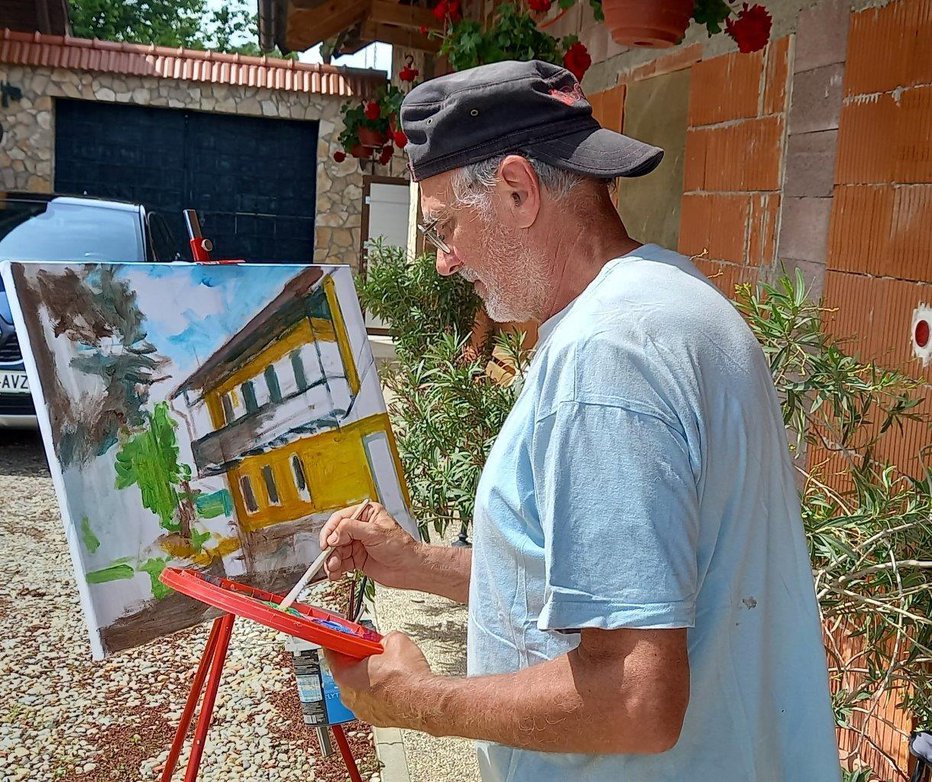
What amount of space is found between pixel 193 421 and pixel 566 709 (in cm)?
177

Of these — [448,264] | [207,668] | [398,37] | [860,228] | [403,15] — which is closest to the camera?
[448,264]

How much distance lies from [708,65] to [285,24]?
6.36m

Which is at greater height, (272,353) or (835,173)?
(835,173)

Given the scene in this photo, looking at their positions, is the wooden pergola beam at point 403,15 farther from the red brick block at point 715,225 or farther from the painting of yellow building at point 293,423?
the painting of yellow building at point 293,423

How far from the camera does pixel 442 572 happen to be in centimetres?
175

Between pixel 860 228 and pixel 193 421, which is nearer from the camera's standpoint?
pixel 193 421

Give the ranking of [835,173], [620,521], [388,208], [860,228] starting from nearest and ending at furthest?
[620,521] < [860,228] < [835,173] < [388,208]

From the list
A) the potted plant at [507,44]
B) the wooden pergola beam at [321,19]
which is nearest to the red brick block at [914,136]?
the potted plant at [507,44]

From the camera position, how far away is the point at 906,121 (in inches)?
107

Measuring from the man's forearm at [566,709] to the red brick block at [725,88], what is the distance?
294 cm

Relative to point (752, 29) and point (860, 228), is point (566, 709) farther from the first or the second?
point (752, 29)

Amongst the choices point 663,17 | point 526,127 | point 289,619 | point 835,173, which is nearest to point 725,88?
point 663,17

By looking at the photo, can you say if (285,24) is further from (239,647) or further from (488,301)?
(488,301)

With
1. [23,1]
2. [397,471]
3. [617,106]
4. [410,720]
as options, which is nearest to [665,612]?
[410,720]
